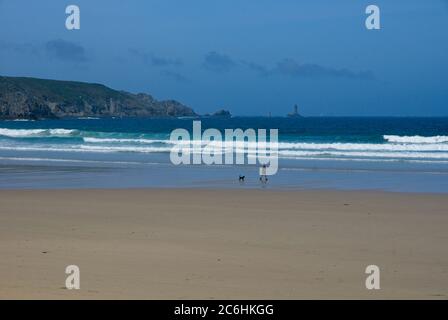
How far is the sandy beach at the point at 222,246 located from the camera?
7.09 meters

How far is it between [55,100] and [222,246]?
557 feet

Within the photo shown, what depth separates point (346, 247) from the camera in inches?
371

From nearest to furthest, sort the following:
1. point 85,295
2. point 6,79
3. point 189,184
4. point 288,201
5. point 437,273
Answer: point 85,295 < point 437,273 < point 288,201 < point 189,184 < point 6,79

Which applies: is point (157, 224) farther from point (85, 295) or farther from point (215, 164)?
point (215, 164)

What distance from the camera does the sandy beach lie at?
7.09 m

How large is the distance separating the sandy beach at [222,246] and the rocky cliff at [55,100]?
447 feet

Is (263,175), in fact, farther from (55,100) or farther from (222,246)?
(55,100)

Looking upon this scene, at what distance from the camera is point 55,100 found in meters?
174

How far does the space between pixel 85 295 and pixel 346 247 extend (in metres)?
3.85

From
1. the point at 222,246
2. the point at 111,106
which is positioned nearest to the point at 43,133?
the point at 222,246

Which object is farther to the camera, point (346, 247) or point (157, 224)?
point (157, 224)

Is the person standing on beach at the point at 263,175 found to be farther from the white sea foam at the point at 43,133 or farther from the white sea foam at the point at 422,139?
the white sea foam at the point at 43,133

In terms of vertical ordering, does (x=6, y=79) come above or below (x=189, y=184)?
above

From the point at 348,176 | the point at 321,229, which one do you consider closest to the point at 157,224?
the point at 321,229
